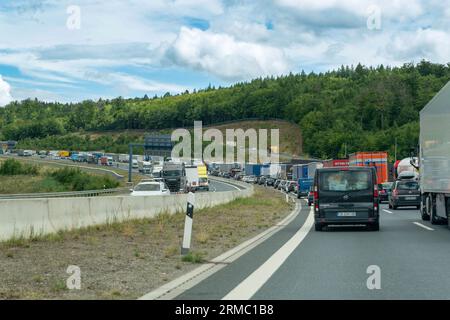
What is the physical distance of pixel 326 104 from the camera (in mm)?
189750

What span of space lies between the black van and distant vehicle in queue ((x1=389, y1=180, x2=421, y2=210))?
16423mm

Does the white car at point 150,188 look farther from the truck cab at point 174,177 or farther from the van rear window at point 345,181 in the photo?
the truck cab at point 174,177

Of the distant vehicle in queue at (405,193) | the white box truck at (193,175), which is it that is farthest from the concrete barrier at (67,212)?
the white box truck at (193,175)

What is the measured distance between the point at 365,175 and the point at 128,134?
169 metres

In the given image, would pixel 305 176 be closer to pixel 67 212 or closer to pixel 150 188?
pixel 150 188

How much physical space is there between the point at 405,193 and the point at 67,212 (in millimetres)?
23725

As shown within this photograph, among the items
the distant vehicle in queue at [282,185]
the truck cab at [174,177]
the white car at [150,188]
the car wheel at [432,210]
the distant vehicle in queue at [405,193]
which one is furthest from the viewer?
the distant vehicle in queue at [282,185]

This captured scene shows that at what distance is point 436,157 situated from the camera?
21.2 meters

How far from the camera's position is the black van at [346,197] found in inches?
877

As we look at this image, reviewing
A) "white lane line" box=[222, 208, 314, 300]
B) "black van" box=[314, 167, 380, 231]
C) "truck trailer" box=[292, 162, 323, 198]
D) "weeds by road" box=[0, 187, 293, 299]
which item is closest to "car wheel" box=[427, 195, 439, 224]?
"black van" box=[314, 167, 380, 231]

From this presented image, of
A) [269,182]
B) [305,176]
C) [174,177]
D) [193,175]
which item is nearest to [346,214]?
[174,177]
